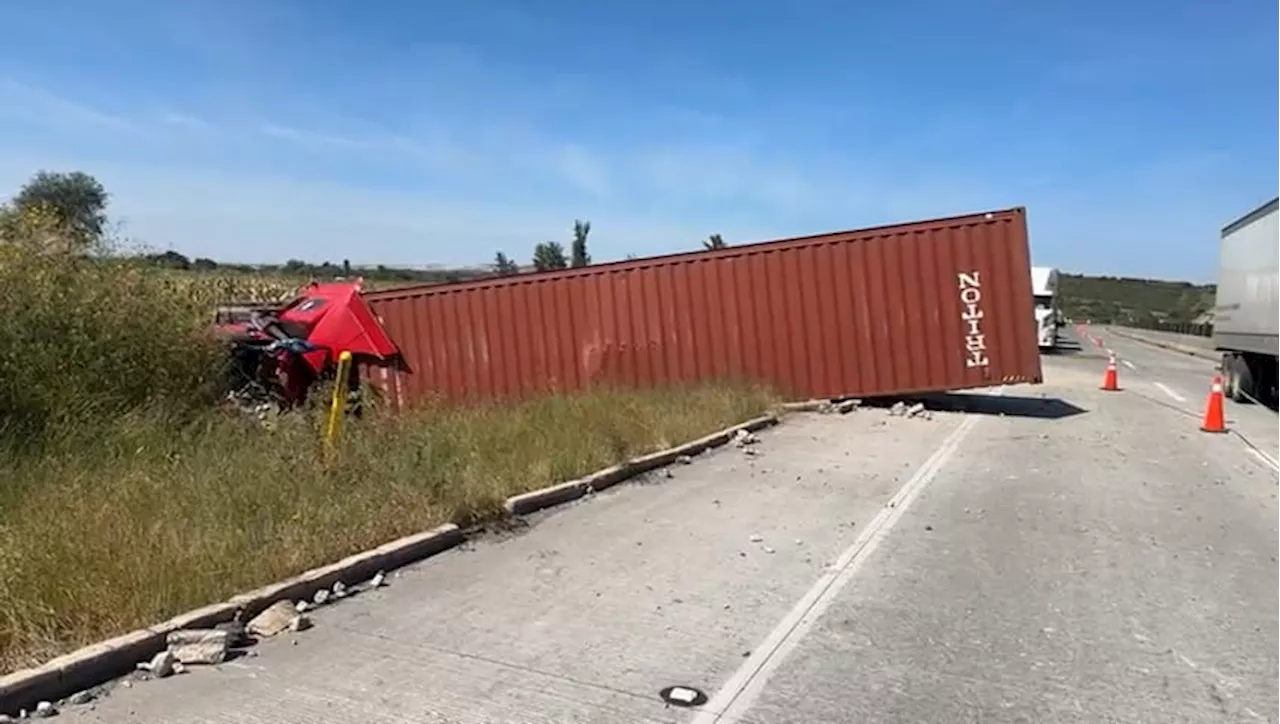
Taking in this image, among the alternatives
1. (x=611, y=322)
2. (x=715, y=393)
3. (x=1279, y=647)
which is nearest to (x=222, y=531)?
(x=1279, y=647)

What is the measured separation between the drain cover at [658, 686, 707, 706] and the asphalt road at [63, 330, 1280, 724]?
0.06 m

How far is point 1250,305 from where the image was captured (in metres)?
20.8

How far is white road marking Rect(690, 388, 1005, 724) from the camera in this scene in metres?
4.70

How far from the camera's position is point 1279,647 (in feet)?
18.8

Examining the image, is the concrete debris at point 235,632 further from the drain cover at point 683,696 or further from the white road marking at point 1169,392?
the white road marking at point 1169,392

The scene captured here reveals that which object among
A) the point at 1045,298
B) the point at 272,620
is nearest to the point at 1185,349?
the point at 1045,298

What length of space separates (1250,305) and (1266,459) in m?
8.86

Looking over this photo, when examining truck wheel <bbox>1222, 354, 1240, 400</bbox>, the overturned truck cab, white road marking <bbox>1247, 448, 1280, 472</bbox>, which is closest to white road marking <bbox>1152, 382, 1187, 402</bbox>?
truck wheel <bbox>1222, 354, 1240, 400</bbox>

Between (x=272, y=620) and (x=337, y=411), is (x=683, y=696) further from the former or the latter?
(x=337, y=411)

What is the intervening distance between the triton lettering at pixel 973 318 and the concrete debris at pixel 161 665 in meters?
15.0

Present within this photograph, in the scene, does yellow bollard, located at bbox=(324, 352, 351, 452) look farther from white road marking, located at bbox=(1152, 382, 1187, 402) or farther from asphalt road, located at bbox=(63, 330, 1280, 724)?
white road marking, located at bbox=(1152, 382, 1187, 402)

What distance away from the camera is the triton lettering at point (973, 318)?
17719 millimetres

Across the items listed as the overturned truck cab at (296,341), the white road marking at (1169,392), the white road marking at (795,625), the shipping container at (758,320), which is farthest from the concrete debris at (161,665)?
the white road marking at (1169,392)

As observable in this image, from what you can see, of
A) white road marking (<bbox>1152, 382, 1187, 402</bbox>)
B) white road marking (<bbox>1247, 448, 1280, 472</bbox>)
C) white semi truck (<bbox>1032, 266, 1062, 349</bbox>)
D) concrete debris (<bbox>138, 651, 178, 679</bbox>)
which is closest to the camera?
concrete debris (<bbox>138, 651, 178, 679</bbox>)
